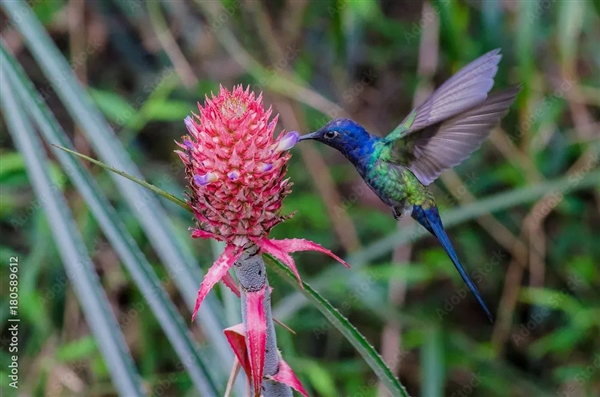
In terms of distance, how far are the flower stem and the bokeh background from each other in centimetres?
105

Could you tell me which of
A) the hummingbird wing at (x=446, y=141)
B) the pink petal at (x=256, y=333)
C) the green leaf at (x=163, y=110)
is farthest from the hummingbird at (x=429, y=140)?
the green leaf at (x=163, y=110)

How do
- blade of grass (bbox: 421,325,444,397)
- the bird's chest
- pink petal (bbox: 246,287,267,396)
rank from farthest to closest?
1. blade of grass (bbox: 421,325,444,397)
2. the bird's chest
3. pink petal (bbox: 246,287,267,396)

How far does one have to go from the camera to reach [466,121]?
4.09 feet

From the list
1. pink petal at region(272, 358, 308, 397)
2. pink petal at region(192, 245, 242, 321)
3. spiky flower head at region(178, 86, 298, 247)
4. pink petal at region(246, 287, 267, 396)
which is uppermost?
spiky flower head at region(178, 86, 298, 247)

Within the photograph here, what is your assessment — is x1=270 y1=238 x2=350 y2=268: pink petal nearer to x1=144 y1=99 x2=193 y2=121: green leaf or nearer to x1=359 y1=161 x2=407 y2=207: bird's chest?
x1=359 y1=161 x2=407 y2=207: bird's chest

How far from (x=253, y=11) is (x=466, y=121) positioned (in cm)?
155

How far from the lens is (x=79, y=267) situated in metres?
1.05

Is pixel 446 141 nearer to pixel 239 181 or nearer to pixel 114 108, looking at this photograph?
pixel 239 181

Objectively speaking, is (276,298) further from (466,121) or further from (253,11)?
(466,121)

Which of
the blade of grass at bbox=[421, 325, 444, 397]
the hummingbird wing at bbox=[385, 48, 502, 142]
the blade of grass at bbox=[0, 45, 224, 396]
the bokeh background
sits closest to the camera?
the blade of grass at bbox=[0, 45, 224, 396]

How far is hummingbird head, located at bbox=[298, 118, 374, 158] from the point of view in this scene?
1.16m

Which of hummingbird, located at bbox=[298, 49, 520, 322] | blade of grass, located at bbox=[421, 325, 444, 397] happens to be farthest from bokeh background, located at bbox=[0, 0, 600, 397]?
hummingbird, located at bbox=[298, 49, 520, 322]

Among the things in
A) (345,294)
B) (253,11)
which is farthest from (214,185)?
(253,11)

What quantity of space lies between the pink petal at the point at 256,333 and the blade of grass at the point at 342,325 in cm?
4
